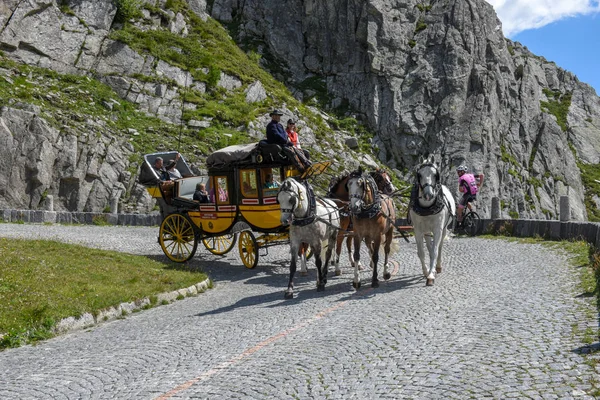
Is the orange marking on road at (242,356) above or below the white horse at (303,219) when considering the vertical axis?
below

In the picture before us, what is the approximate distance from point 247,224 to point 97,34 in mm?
28533

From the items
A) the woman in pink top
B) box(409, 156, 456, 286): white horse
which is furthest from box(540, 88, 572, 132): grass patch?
box(409, 156, 456, 286): white horse

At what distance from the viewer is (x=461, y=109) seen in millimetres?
47031

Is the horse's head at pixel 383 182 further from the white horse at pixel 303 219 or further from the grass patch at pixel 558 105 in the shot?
the grass patch at pixel 558 105

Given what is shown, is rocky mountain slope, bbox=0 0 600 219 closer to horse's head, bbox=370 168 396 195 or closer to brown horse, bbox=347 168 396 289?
horse's head, bbox=370 168 396 195

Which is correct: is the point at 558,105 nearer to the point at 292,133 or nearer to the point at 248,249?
the point at 292,133

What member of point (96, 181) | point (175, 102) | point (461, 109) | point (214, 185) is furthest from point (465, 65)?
point (214, 185)

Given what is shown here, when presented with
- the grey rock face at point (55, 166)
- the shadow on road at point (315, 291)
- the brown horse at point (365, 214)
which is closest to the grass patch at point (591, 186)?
the grey rock face at point (55, 166)

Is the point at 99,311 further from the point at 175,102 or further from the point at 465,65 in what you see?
the point at 465,65

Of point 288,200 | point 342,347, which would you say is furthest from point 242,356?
point 288,200

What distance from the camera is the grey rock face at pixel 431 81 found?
1810 inches

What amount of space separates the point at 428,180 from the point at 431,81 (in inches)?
1539

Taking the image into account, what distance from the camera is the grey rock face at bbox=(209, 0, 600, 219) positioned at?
46.0m

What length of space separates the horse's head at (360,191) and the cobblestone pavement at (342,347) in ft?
5.61
